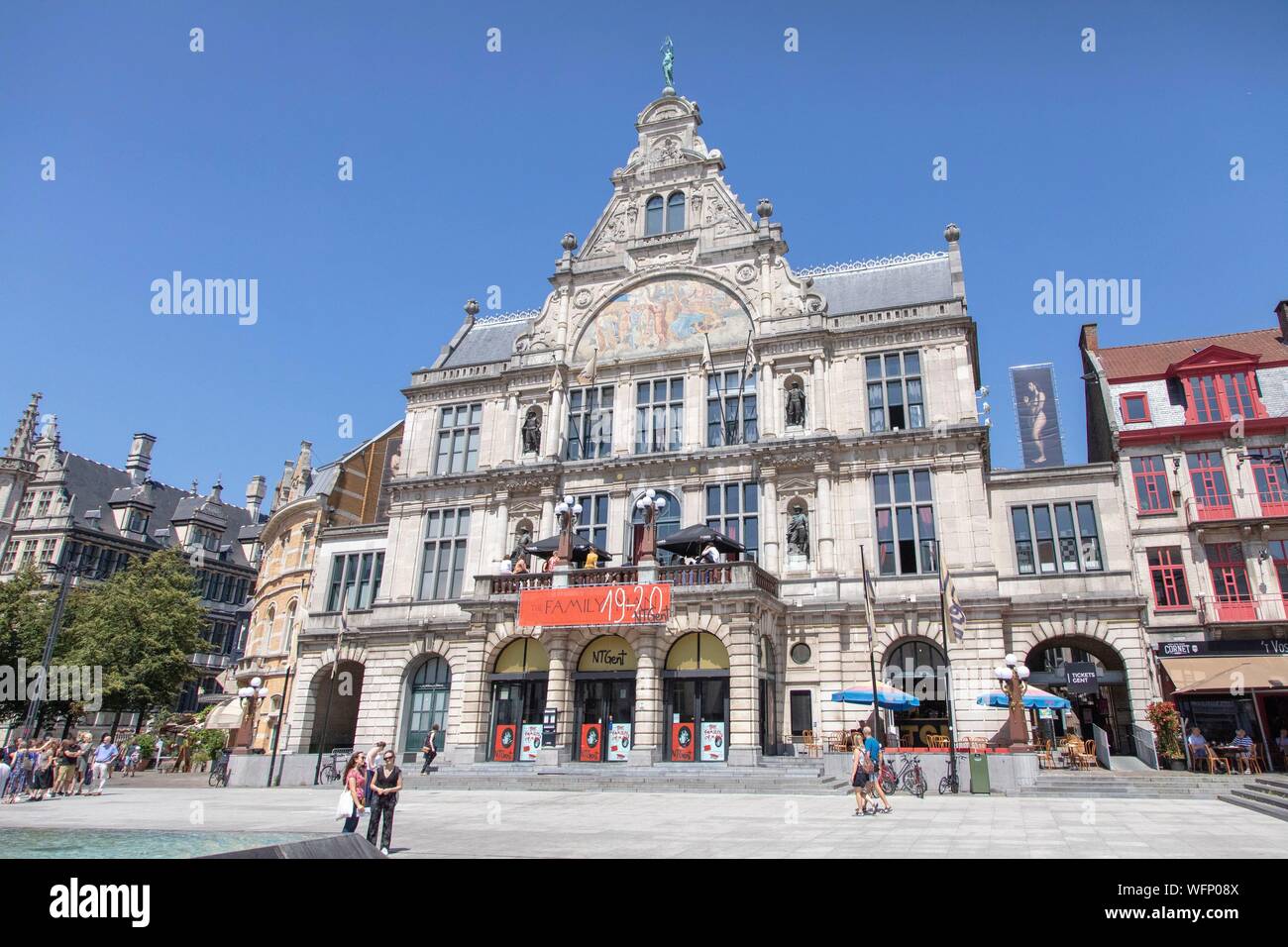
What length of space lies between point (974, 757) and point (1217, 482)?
18766 mm

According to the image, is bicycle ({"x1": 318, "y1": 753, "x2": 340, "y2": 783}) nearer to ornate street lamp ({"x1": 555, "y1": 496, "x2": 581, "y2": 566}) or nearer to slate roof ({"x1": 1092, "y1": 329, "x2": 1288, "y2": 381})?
ornate street lamp ({"x1": 555, "y1": 496, "x2": 581, "y2": 566})

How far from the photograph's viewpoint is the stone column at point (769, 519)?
3459 cm

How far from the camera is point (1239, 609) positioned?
31.8m

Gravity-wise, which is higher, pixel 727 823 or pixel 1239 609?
pixel 1239 609

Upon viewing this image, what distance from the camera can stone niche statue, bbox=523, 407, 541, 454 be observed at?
134 feet

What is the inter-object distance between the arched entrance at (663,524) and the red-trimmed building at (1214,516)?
18936 millimetres

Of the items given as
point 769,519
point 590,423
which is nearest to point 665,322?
point 590,423

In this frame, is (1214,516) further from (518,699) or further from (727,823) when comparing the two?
(518,699)

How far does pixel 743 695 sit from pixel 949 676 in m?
7.81

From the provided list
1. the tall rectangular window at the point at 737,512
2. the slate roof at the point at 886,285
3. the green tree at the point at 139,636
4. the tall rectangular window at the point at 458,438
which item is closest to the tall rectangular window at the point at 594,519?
the tall rectangular window at the point at 737,512

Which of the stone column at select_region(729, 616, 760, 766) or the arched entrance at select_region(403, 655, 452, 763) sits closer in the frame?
the stone column at select_region(729, 616, 760, 766)

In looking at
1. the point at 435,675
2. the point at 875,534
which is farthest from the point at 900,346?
the point at 435,675

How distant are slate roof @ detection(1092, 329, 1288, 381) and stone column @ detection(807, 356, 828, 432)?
43.6 feet

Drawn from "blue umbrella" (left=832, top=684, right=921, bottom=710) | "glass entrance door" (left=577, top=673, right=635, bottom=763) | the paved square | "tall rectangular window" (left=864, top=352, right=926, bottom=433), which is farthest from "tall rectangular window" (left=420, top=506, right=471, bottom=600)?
"tall rectangular window" (left=864, top=352, right=926, bottom=433)
